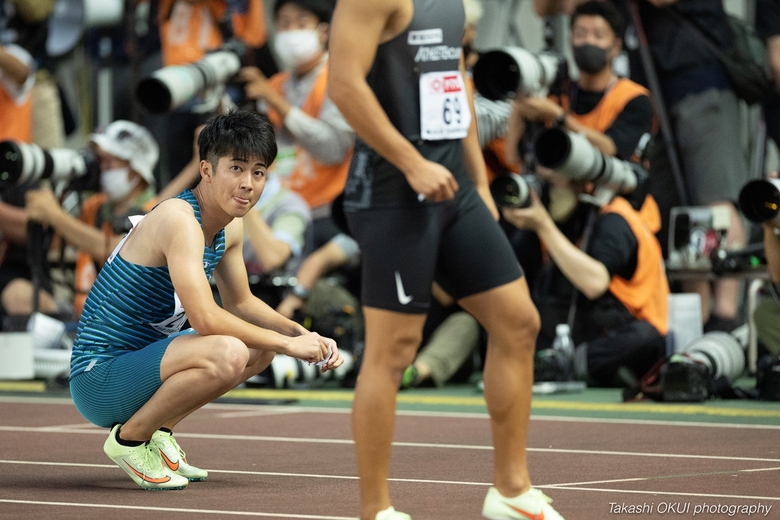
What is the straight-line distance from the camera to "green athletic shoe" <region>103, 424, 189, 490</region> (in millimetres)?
4520

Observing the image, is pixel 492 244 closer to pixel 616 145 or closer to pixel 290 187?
pixel 616 145

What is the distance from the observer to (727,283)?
870 centimetres

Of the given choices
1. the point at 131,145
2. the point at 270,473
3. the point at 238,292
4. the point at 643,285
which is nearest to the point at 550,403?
the point at 643,285

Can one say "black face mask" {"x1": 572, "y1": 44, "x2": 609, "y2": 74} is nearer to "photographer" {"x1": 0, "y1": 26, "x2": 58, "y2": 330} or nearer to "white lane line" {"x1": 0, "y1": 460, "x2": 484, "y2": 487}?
"photographer" {"x1": 0, "y1": 26, "x2": 58, "y2": 330}

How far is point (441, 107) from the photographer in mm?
3688

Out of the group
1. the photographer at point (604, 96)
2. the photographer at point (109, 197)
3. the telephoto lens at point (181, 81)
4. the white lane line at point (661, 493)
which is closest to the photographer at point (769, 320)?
the photographer at point (604, 96)

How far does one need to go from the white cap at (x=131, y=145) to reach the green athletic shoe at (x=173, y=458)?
14.5 feet

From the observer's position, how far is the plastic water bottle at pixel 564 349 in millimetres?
7805

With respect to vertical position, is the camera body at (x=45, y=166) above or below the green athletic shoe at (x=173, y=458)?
above

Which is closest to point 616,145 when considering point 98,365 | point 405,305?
point 98,365

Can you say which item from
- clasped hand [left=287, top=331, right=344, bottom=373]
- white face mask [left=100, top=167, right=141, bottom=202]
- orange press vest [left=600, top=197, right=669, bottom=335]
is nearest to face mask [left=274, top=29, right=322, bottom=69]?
white face mask [left=100, top=167, right=141, bottom=202]

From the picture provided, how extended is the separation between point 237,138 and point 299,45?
482 centimetres

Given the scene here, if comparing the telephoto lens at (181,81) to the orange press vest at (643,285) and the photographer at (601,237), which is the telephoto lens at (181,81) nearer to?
the photographer at (601,237)

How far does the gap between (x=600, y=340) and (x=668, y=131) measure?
181 cm
